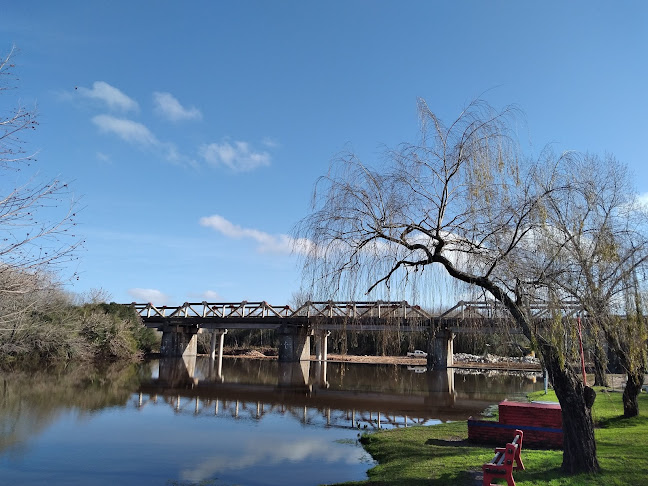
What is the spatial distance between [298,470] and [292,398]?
9467 millimetres

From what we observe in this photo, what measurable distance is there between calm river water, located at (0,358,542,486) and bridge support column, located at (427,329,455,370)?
6.34 metres

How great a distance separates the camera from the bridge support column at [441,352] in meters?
29.4

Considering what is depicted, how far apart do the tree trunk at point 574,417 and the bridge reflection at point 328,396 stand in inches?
257

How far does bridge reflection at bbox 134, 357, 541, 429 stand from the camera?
1362 centimetres

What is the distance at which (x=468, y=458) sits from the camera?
7586 mm

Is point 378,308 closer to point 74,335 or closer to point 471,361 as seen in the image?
point 74,335

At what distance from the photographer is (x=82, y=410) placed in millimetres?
13094

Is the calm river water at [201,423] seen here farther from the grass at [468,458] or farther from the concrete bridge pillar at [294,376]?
the grass at [468,458]

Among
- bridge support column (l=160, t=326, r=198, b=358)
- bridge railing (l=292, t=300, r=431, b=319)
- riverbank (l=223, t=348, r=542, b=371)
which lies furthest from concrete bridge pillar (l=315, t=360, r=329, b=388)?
bridge railing (l=292, t=300, r=431, b=319)

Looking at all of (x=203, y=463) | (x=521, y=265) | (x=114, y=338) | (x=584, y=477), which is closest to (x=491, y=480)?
(x=584, y=477)

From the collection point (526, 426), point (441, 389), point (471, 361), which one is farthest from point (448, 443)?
point (471, 361)

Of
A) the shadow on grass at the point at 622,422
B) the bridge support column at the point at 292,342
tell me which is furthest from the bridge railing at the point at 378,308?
the bridge support column at the point at 292,342

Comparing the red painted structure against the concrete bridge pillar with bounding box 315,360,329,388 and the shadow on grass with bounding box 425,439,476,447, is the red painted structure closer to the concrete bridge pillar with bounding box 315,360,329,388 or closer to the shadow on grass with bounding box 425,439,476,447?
the shadow on grass with bounding box 425,439,476,447

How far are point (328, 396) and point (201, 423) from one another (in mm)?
6760
